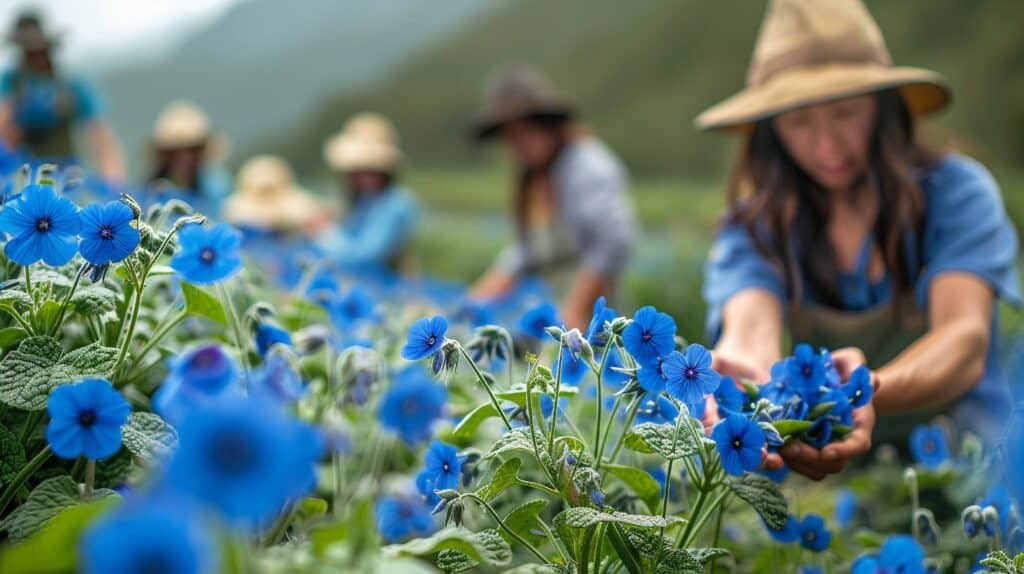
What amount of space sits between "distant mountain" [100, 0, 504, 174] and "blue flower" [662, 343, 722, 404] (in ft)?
43.6

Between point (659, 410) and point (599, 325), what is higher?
Answer: point (599, 325)

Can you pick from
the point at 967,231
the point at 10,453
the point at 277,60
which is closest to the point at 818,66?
the point at 967,231

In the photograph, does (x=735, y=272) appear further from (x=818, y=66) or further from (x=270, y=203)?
(x=270, y=203)

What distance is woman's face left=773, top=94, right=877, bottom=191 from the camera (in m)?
1.82

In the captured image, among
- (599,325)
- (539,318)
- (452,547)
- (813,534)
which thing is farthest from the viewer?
(539,318)

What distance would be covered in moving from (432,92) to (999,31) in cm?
804

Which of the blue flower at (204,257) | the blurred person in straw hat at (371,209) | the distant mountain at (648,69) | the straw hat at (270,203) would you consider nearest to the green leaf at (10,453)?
the blue flower at (204,257)

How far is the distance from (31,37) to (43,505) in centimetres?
388

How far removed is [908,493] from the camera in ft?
6.30

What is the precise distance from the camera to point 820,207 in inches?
79.6

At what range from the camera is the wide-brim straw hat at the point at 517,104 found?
3.94 meters

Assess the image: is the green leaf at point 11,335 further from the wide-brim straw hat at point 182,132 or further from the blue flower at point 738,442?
the wide-brim straw hat at point 182,132

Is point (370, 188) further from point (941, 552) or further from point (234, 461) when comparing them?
point (234, 461)

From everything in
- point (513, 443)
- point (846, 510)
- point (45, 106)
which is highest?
point (45, 106)
